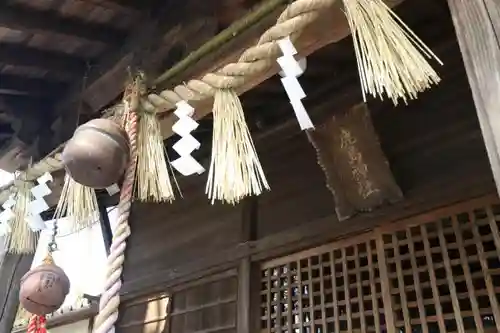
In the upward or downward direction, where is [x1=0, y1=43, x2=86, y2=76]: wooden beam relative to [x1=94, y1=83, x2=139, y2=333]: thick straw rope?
upward

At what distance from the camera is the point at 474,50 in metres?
0.96

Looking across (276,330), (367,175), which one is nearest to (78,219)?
(276,330)

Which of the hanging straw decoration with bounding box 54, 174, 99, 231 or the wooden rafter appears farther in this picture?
the wooden rafter

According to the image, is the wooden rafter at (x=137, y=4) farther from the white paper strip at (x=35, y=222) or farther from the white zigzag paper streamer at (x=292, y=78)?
the white zigzag paper streamer at (x=292, y=78)

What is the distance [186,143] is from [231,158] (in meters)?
0.23

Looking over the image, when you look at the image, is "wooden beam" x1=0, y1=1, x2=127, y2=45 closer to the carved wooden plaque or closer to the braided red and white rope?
the carved wooden plaque

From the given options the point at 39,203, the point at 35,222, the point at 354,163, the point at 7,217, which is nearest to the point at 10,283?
the point at 7,217

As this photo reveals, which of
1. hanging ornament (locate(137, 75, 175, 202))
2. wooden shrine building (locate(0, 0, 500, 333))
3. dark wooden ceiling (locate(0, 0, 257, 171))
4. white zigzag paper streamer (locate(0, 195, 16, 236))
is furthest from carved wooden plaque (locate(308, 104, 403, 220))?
white zigzag paper streamer (locate(0, 195, 16, 236))

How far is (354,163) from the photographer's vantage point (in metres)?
2.20

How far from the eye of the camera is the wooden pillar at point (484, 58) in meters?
0.89

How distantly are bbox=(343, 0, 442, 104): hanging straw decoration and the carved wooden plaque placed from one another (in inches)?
39.7

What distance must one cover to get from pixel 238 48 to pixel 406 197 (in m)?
0.95

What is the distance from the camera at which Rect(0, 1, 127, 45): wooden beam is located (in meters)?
2.18

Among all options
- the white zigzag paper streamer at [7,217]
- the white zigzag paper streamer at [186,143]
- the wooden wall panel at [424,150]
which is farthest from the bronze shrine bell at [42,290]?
the wooden wall panel at [424,150]
